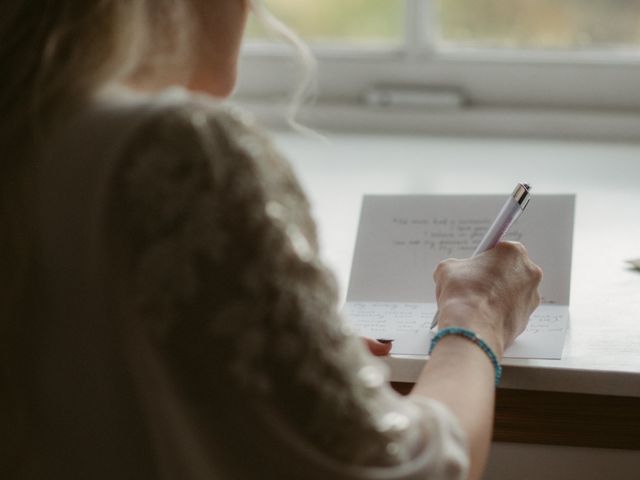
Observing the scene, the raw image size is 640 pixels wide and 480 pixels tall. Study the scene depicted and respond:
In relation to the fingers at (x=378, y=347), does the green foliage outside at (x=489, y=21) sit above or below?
above

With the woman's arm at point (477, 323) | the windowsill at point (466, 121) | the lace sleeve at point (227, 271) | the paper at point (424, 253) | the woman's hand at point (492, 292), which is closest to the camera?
the lace sleeve at point (227, 271)

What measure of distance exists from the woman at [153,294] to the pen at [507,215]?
14.0 inches

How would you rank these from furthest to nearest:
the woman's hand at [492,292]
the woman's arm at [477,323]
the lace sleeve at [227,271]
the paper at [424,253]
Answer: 1. the paper at [424,253]
2. the woman's hand at [492,292]
3. the woman's arm at [477,323]
4. the lace sleeve at [227,271]

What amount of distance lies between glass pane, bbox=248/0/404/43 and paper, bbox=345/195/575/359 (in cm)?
66

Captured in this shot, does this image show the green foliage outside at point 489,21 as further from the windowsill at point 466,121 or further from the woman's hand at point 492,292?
the woman's hand at point 492,292

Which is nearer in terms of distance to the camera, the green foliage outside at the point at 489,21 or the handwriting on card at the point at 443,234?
the handwriting on card at the point at 443,234

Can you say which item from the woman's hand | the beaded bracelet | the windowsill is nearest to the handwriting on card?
the woman's hand

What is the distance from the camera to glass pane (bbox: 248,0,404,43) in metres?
1.81

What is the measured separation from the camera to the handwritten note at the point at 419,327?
1.03 metres

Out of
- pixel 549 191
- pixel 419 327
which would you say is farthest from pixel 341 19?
pixel 419 327

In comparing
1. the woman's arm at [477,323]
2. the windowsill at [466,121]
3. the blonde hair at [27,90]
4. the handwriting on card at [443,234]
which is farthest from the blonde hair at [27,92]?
the windowsill at [466,121]

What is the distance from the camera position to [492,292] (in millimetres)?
984

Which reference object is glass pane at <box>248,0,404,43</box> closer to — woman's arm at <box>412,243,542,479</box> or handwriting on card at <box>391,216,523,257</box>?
handwriting on card at <box>391,216,523,257</box>

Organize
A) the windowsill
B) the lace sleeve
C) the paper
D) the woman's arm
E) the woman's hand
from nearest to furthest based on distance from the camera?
the lace sleeve → the woman's arm → the woman's hand → the paper → the windowsill
